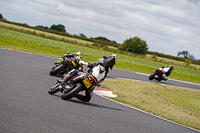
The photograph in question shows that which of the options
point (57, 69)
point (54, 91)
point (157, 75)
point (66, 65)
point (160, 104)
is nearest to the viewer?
point (54, 91)

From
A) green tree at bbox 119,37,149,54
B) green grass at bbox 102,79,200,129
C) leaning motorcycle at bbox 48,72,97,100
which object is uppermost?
green tree at bbox 119,37,149,54

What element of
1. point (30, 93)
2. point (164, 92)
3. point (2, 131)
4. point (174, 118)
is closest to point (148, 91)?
point (164, 92)

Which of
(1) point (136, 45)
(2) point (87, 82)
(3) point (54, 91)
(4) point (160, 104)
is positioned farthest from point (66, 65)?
(1) point (136, 45)

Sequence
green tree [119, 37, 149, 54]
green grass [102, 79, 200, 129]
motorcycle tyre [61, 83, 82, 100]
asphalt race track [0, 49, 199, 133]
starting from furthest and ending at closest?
green tree [119, 37, 149, 54] → green grass [102, 79, 200, 129] → motorcycle tyre [61, 83, 82, 100] → asphalt race track [0, 49, 199, 133]

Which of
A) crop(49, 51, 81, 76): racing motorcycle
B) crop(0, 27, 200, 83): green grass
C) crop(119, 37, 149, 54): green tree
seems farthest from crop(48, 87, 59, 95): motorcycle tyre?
crop(119, 37, 149, 54): green tree

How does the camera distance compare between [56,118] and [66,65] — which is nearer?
[56,118]

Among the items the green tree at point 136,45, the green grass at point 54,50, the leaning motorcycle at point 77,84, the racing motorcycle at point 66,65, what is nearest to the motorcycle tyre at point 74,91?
the leaning motorcycle at point 77,84

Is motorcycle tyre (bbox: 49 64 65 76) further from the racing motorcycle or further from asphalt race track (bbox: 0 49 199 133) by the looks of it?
asphalt race track (bbox: 0 49 199 133)

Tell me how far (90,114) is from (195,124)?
178 inches

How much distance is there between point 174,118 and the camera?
1020cm

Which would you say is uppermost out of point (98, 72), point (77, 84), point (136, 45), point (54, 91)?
point (136, 45)

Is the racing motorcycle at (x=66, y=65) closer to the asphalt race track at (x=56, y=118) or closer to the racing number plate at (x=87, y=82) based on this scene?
the asphalt race track at (x=56, y=118)

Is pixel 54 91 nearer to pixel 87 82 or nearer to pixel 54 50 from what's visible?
pixel 87 82

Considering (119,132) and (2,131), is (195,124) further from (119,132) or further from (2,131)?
(2,131)
